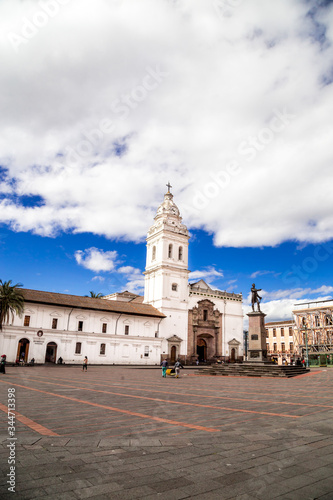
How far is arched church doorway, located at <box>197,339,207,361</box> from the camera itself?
190ft

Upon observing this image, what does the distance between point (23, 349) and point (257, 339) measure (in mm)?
26884

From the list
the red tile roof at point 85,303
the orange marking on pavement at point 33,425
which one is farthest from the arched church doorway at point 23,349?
the orange marking on pavement at point 33,425

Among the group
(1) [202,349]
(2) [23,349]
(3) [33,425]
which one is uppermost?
(1) [202,349]

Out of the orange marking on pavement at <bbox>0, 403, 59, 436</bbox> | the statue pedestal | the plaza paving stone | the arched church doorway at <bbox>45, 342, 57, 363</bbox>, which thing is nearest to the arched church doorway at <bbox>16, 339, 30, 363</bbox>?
the arched church doorway at <bbox>45, 342, 57, 363</bbox>

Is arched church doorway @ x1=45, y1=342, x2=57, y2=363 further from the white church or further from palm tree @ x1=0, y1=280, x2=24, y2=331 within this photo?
palm tree @ x1=0, y1=280, x2=24, y2=331

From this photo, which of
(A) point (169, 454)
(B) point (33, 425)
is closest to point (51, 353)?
(B) point (33, 425)

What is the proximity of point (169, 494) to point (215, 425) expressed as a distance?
399cm

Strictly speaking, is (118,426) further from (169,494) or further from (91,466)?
(169,494)

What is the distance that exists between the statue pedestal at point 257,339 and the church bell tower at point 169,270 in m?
25.4

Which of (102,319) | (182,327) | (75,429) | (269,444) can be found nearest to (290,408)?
(269,444)

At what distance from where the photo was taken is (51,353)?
41875mm

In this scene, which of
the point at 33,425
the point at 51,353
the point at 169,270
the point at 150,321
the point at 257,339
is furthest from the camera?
the point at 169,270

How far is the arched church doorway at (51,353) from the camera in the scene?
41.5 metres

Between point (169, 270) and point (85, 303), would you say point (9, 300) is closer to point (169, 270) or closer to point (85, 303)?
point (85, 303)
